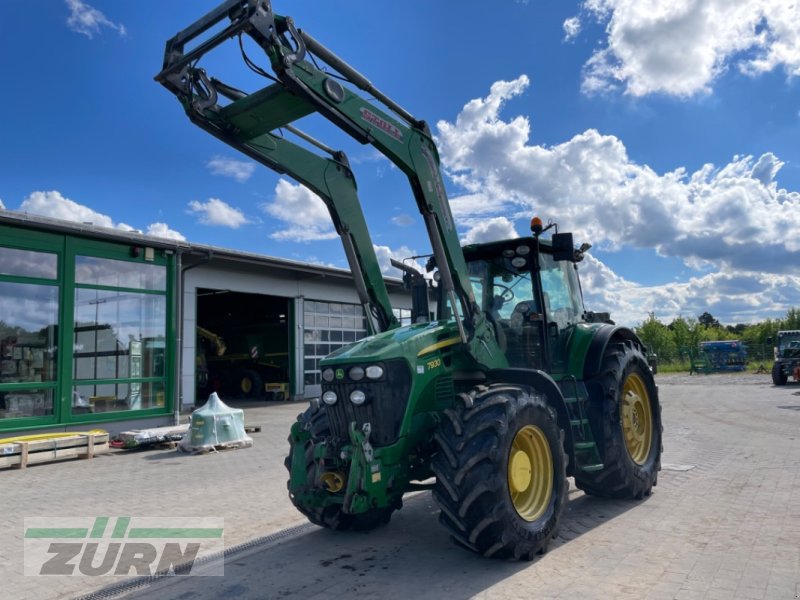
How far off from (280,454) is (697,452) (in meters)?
6.69

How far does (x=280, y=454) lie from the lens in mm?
10969

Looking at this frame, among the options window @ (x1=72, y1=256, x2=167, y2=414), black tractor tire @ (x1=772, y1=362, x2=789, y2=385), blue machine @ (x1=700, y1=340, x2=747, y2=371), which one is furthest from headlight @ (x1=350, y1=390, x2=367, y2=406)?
blue machine @ (x1=700, y1=340, x2=747, y2=371)

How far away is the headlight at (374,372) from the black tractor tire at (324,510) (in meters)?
0.70

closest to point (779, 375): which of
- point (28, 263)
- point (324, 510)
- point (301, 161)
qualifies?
point (324, 510)

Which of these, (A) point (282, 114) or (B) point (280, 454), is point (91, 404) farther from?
(A) point (282, 114)

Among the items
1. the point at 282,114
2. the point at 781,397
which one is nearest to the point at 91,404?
the point at 282,114

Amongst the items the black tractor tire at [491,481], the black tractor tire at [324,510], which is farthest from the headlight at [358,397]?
the black tractor tire at [491,481]

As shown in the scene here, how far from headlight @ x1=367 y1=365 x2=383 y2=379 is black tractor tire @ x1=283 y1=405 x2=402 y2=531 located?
2.29 ft

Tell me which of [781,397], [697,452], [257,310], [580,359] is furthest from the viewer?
[257,310]

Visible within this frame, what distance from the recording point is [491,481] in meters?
4.45

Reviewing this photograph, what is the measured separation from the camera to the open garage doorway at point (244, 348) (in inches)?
937

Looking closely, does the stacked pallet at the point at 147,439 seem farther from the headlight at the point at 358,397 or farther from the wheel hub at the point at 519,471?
the wheel hub at the point at 519,471

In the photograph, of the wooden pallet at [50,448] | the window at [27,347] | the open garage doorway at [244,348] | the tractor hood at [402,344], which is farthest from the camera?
the open garage doorway at [244,348]

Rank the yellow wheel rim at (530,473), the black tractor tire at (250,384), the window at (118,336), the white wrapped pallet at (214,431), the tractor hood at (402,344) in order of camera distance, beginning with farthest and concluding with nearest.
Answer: the black tractor tire at (250,384), the window at (118,336), the white wrapped pallet at (214,431), the tractor hood at (402,344), the yellow wheel rim at (530,473)
